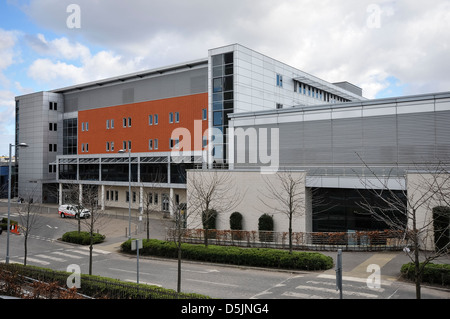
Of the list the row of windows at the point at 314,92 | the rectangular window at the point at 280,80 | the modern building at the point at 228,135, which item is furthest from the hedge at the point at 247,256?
the row of windows at the point at 314,92

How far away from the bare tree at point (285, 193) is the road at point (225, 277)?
18.2 ft

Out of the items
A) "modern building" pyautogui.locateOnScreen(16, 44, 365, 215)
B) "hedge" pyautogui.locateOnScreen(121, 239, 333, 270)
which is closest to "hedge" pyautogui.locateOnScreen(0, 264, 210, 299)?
"hedge" pyautogui.locateOnScreen(121, 239, 333, 270)

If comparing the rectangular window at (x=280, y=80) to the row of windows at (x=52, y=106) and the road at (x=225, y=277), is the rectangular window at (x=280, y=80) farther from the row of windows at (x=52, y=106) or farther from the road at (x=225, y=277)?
the row of windows at (x=52, y=106)

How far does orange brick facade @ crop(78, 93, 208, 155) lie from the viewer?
150 feet

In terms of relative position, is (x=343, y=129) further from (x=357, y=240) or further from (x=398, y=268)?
(x=398, y=268)

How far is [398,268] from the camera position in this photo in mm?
18875

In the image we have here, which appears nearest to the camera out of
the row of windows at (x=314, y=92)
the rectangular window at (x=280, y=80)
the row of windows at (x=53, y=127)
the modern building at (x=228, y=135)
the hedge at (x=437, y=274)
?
the hedge at (x=437, y=274)

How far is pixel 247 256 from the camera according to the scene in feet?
69.7

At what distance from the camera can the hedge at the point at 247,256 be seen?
1970cm

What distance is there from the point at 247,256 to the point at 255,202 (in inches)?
300

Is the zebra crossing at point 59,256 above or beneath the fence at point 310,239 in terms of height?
beneath

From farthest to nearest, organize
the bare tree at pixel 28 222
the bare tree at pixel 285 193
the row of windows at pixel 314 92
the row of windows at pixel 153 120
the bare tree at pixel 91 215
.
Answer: the row of windows at pixel 314 92, the row of windows at pixel 153 120, the bare tree at pixel 285 193, the bare tree at pixel 28 222, the bare tree at pixel 91 215

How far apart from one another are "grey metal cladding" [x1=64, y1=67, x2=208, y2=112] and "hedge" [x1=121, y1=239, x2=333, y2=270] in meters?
23.9

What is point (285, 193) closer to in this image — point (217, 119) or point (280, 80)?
point (217, 119)
